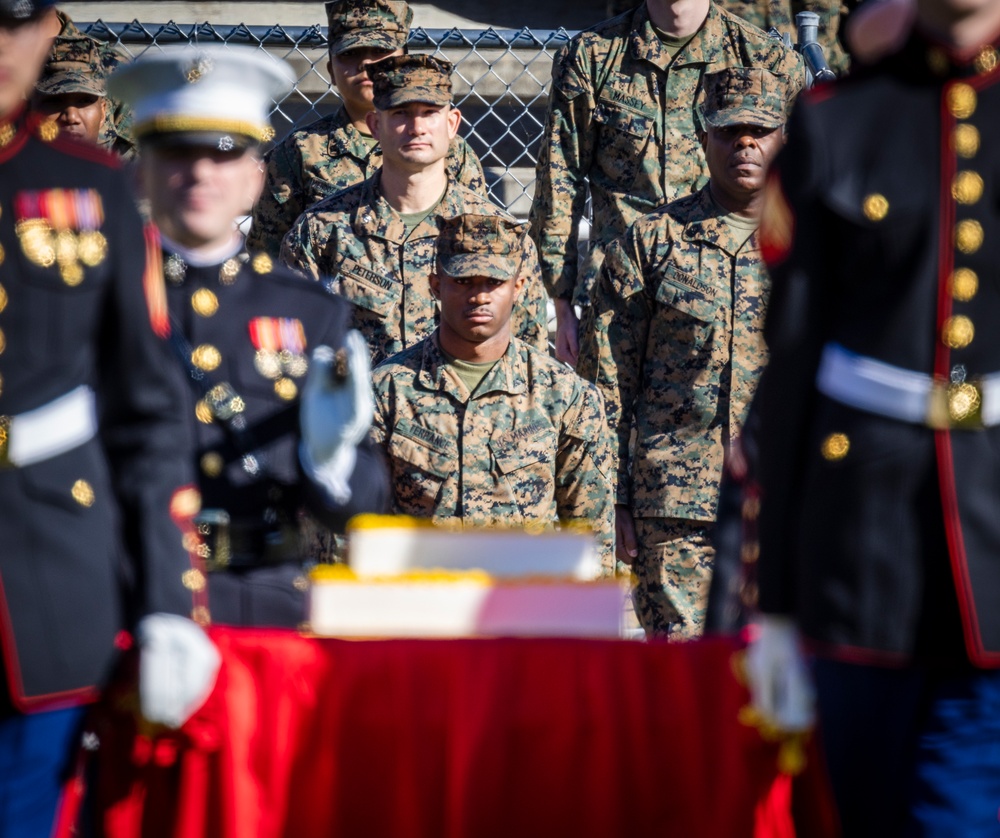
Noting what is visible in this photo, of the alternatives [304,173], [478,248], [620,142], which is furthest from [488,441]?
[304,173]

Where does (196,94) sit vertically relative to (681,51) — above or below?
below

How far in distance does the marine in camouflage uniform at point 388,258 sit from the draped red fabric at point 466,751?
273 cm

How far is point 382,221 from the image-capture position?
18.1ft

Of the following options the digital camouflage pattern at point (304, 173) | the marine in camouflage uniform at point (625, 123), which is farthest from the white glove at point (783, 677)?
the digital camouflage pattern at point (304, 173)

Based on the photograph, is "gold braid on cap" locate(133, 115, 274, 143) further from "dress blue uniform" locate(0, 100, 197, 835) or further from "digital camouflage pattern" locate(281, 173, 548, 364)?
"digital camouflage pattern" locate(281, 173, 548, 364)

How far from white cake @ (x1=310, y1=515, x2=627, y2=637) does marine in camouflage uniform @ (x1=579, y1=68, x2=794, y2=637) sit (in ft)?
7.70

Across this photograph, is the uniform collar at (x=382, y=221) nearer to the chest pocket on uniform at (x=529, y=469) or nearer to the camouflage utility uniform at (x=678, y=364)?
the camouflage utility uniform at (x=678, y=364)

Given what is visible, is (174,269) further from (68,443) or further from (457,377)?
(457,377)

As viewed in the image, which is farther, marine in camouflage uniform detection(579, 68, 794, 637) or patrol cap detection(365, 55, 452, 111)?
patrol cap detection(365, 55, 452, 111)

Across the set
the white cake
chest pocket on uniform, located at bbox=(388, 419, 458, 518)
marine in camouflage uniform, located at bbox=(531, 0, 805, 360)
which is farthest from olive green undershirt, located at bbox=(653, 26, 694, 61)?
the white cake

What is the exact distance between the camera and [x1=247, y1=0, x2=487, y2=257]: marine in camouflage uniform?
6.23 m

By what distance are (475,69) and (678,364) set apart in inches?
114

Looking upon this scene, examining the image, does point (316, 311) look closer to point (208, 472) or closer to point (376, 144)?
point (208, 472)

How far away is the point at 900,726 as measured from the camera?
2307mm
